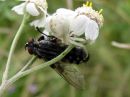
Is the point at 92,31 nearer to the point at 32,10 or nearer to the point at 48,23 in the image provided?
the point at 48,23

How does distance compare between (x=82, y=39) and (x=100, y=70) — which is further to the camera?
(x=100, y=70)

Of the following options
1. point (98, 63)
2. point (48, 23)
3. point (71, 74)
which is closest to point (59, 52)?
point (71, 74)

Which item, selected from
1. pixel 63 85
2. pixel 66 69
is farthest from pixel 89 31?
pixel 63 85

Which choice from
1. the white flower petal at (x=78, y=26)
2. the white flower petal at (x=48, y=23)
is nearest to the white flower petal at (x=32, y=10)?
the white flower petal at (x=48, y=23)

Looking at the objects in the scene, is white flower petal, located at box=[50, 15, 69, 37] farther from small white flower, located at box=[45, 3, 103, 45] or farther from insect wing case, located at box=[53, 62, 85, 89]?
insect wing case, located at box=[53, 62, 85, 89]

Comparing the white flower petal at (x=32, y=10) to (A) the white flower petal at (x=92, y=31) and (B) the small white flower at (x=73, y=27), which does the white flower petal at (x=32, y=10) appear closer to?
(B) the small white flower at (x=73, y=27)

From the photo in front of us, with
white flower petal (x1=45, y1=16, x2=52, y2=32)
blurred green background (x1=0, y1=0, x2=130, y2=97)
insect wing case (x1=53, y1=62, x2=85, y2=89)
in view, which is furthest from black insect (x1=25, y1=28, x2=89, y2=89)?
blurred green background (x1=0, y1=0, x2=130, y2=97)

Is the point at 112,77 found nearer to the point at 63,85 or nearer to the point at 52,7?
the point at 63,85

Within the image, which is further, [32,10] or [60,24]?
[32,10]
